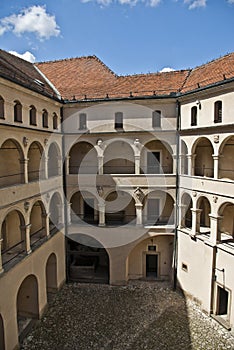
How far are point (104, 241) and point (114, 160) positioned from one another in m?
6.60

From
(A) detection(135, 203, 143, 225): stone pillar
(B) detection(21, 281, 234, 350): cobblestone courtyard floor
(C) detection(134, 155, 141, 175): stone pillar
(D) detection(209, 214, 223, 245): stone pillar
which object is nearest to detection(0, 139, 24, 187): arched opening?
(C) detection(134, 155, 141, 175): stone pillar

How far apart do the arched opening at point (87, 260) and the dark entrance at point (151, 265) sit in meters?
3.48

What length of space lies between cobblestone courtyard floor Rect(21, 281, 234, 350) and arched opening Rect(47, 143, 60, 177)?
9.05m

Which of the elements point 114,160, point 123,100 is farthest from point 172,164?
point 123,100

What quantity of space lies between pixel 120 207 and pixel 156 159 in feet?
16.4

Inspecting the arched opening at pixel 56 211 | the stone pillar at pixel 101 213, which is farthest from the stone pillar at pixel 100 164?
the arched opening at pixel 56 211

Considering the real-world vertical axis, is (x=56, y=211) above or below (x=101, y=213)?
above

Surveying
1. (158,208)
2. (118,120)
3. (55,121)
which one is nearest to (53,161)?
(55,121)

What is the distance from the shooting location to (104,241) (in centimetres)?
2167

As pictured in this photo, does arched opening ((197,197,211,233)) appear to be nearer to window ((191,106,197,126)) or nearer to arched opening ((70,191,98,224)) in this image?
window ((191,106,197,126))

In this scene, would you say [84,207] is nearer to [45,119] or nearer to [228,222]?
[45,119]

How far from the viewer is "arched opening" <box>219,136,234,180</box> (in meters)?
18.3

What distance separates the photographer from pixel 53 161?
71.4 feet

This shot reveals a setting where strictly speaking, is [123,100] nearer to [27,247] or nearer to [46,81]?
[46,81]
